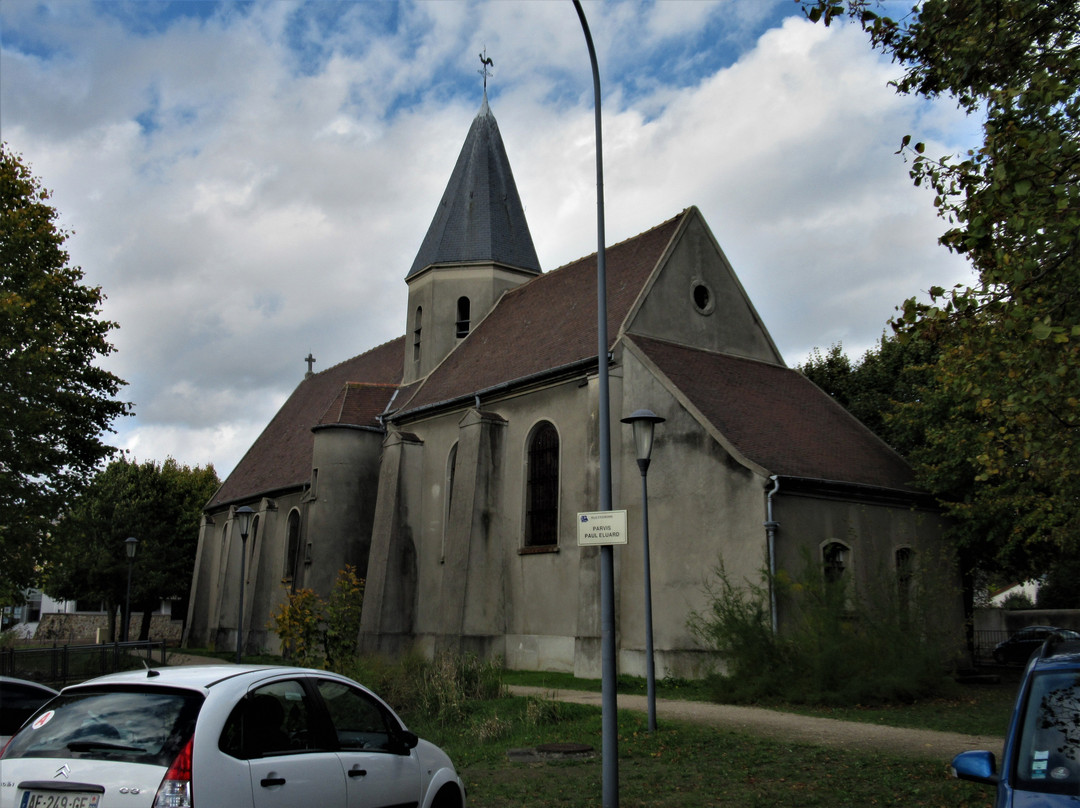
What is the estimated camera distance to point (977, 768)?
15.9 ft

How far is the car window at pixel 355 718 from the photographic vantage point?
6.35 metres

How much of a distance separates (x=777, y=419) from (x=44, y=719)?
61.5ft

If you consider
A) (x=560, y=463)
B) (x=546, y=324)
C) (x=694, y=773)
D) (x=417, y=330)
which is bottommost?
(x=694, y=773)

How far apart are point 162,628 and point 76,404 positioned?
3720cm

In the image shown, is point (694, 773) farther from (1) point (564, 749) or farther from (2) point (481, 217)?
(2) point (481, 217)

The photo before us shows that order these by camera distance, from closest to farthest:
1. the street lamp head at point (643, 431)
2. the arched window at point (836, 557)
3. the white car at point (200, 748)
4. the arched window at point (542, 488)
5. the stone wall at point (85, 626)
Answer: the white car at point (200, 748) < the street lamp head at point (643, 431) < the arched window at point (836, 557) < the arched window at point (542, 488) < the stone wall at point (85, 626)

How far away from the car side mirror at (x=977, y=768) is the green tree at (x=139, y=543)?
4594cm

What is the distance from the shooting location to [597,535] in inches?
386

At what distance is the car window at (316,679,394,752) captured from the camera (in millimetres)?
6352

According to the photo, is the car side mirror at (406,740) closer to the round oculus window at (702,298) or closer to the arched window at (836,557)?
the arched window at (836,557)

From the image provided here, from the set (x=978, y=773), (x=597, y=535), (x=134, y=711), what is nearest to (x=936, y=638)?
(x=597, y=535)

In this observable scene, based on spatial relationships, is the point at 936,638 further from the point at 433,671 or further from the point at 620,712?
the point at 433,671

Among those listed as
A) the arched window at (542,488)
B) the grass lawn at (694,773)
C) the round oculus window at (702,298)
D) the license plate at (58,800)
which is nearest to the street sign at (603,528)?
the grass lawn at (694,773)

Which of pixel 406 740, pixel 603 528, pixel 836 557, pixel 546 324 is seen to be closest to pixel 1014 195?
pixel 603 528
